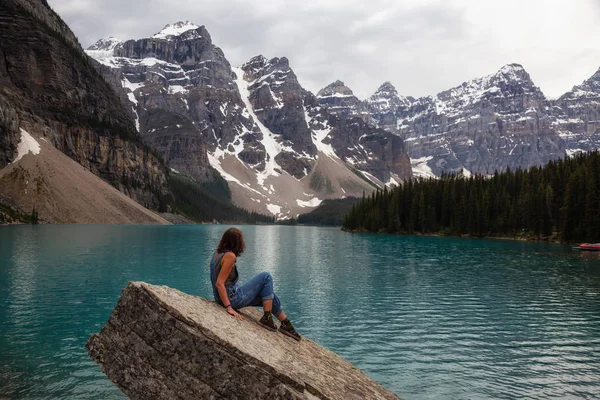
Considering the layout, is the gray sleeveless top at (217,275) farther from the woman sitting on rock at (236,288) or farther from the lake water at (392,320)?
the lake water at (392,320)

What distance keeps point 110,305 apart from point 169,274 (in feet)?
53.0

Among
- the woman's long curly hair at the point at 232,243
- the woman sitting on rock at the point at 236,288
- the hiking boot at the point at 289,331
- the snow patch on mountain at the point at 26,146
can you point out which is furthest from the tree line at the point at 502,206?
the snow patch on mountain at the point at 26,146

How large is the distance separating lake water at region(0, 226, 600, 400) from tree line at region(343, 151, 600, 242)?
4888cm

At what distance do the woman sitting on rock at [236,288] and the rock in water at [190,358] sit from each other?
1334 mm

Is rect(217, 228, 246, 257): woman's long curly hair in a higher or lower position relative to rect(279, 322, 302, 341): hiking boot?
higher

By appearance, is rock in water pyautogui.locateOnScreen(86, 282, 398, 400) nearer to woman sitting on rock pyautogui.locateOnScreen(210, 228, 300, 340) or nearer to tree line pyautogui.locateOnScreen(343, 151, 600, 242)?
woman sitting on rock pyautogui.locateOnScreen(210, 228, 300, 340)

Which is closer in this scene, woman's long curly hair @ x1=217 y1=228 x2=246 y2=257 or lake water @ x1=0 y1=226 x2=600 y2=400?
woman's long curly hair @ x1=217 y1=228 x2=246 y2=257

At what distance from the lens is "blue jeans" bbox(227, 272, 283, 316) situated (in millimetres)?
10883

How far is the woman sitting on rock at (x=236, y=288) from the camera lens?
10727 millimetres

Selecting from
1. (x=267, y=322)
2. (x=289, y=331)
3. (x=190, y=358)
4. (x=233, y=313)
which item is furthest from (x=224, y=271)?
(x=190, y=358)

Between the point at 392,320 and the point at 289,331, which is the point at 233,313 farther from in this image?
the point at 392,320

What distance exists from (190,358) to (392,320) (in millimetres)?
20207

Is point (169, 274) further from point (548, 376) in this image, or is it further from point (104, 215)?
point (104, 215)

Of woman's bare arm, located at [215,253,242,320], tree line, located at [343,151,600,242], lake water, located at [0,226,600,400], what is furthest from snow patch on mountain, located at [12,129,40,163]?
woman's bare arm, located at [215,253,242,320]
